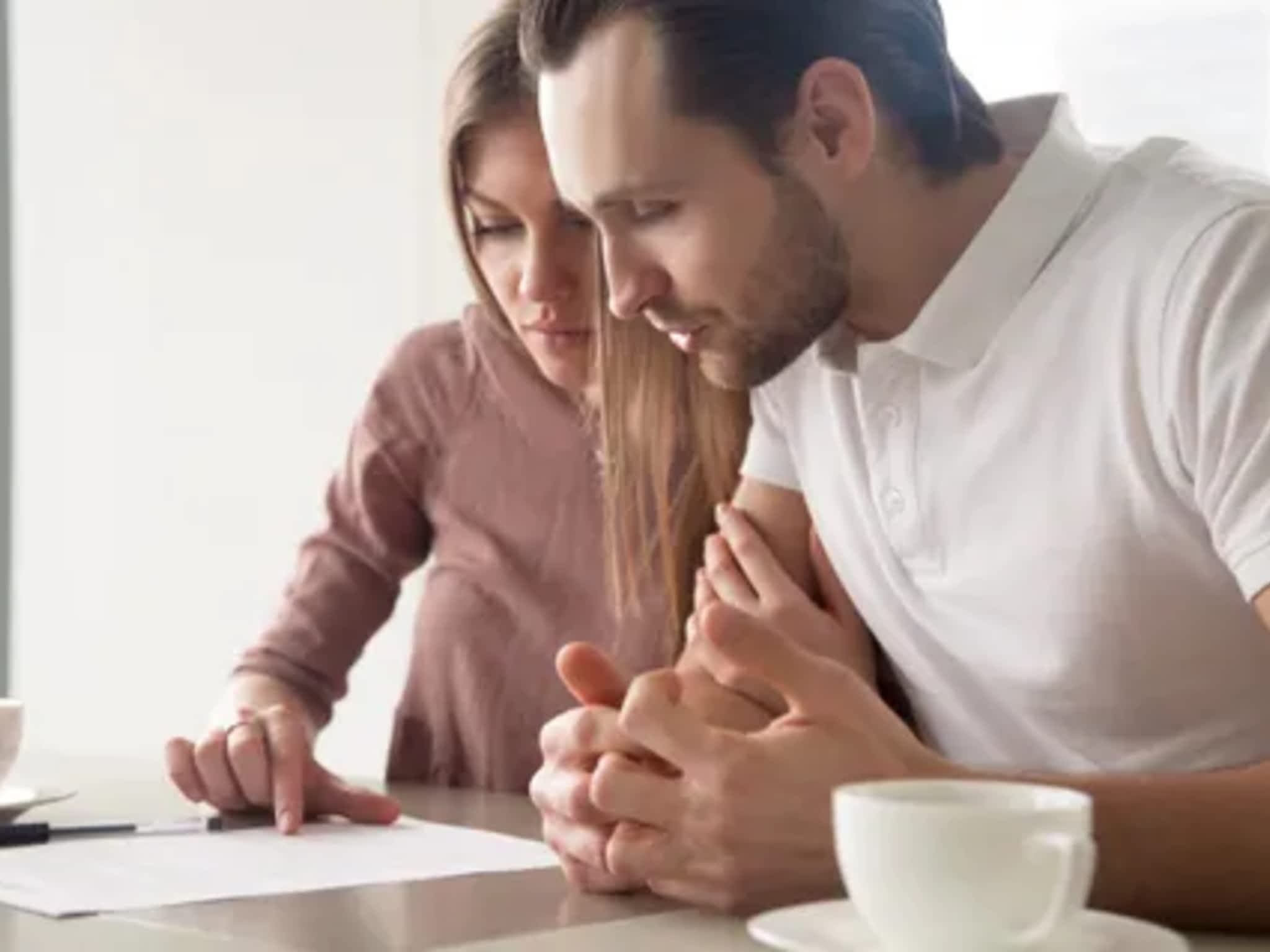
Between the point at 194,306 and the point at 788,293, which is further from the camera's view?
the point at 194,306

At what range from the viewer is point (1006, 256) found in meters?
1.28

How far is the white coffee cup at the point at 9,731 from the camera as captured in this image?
1.47 metres

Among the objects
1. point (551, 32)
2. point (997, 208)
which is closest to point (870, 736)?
point (997, 208)

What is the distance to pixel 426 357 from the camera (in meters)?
1.91

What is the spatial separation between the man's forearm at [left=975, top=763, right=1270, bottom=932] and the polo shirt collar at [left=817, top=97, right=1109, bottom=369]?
366 mm

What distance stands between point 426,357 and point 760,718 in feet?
2.30

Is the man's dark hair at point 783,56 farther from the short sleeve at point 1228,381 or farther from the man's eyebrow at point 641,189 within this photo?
the short sleeve at point 1228,381

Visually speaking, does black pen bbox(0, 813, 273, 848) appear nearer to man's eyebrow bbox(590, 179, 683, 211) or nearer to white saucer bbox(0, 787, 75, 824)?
white saucer bbox(0, 787, 75, 824)

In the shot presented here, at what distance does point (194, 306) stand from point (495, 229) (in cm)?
140

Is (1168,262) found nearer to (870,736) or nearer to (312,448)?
(870,736)

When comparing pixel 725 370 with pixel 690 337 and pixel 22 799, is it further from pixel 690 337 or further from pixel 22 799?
pixel 22 799

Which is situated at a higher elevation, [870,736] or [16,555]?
[870,736]

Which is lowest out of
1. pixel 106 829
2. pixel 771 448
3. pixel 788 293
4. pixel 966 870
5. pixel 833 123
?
pixel 106 829

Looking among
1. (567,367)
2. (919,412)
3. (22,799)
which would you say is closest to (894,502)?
(919,412)
